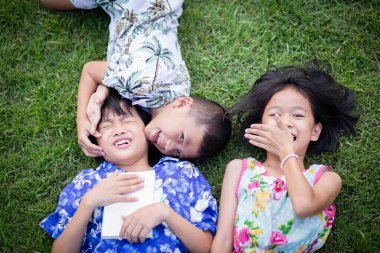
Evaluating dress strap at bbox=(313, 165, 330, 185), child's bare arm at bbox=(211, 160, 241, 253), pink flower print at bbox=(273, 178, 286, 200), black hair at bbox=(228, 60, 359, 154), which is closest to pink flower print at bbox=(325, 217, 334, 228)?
dress strap at bbox=(313, 165, 330, 185)

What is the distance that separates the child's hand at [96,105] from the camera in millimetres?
3174

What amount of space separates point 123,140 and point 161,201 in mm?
496

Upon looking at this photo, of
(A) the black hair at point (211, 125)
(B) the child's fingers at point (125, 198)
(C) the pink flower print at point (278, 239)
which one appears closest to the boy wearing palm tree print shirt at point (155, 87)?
(A) the black hair at point (211, 125)

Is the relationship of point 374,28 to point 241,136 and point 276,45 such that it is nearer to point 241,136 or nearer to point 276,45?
point 276,45

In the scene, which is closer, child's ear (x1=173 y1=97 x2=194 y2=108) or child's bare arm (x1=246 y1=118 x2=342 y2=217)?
child's bare arm (x1=246 y1=118 x2=342 y2=217)

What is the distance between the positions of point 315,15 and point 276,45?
15.4 inches

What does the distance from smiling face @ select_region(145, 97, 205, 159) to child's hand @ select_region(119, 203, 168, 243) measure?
504mm

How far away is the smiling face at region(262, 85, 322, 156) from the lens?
9.55ft

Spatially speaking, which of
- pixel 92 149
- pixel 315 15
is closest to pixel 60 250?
Answer: pixel 92 149

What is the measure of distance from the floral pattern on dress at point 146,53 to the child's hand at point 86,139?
32 centimetres

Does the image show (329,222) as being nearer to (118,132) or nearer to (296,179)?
(296,179)

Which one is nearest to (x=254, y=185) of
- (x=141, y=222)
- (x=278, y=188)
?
(x=278, y=188)

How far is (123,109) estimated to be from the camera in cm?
326

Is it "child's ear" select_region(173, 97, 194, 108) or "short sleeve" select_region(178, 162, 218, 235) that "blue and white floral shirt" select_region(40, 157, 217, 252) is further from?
"child's ear" select_region(173, 97, 194, 108)
